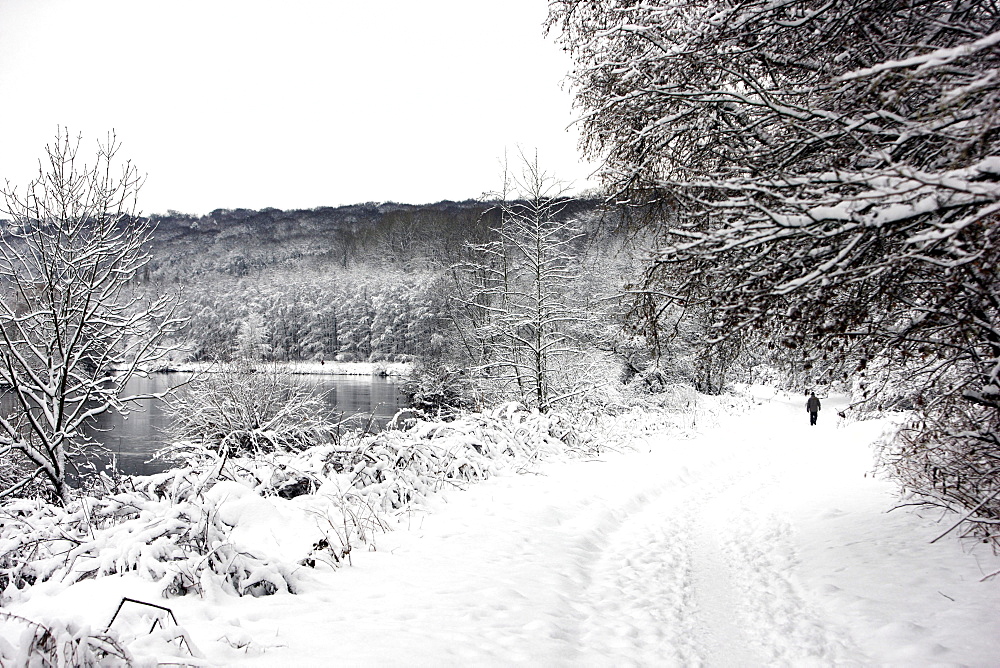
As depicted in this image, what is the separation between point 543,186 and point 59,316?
10.6m

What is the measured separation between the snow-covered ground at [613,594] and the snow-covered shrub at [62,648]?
1.79 feet

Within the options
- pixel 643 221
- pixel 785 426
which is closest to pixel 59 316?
pixel 643 221

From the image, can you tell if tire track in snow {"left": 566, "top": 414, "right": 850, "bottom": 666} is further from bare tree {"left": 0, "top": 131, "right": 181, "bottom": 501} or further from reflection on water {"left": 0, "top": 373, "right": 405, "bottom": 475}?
bare tree {"left": 0, "top": 131, "right": 181, "bottom": 501}

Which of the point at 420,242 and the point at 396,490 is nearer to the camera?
the point at 396,490

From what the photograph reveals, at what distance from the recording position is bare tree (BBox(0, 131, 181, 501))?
730 cm

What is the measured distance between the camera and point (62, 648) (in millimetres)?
2105

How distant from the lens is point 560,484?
846 centimetres

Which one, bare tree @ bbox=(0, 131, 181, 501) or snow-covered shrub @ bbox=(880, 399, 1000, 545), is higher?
bare tree @ bbox=(0, 131, 181, 501)

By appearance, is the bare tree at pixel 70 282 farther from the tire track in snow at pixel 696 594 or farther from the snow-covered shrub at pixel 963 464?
the snow-covered shrub at pixel 963 464

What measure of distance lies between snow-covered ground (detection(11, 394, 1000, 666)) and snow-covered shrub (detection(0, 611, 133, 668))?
1.79 ft

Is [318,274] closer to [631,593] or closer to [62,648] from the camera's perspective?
[631,593]

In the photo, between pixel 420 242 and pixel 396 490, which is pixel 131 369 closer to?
pixel 396 490

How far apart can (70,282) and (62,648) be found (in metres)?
7.14

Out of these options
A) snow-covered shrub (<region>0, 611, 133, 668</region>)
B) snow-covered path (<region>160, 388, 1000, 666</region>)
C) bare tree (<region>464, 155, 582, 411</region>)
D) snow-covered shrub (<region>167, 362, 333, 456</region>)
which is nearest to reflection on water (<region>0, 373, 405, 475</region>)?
→ snow-covered shrub (<region>167, 362, 333, 456</region>)
